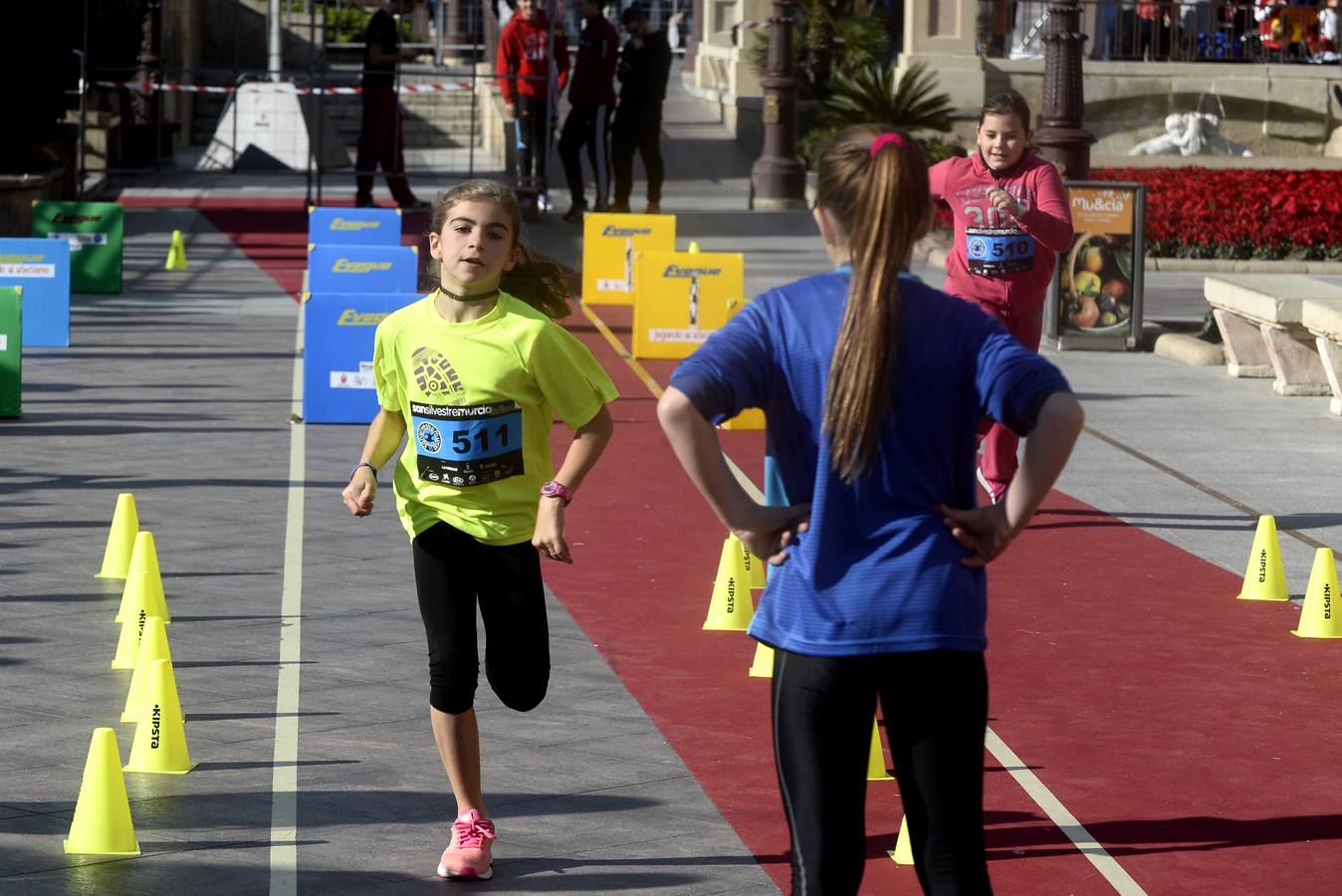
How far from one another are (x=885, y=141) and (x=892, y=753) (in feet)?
3.58

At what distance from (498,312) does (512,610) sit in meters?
0.75

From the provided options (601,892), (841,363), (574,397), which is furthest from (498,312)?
(841,363)

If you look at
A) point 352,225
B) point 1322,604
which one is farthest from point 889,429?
point 352,225

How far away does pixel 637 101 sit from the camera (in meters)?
25.1

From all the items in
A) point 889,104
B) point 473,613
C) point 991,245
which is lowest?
point 473,613

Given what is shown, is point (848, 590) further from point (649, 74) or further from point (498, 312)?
point (649, 74)

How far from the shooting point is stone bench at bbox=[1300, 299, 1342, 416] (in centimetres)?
1391

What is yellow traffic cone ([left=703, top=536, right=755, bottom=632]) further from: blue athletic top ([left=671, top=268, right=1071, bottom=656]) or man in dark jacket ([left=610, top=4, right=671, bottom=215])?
man in dark jacket ([left=610, top=4, right=671, bottom=215])

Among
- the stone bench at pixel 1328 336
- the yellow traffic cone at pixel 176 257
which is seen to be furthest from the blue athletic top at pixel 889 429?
the yellow traffic cone at pixel 176 257

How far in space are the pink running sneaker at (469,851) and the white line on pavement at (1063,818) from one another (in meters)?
1.60

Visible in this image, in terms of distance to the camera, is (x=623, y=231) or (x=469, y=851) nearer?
(x=469, y=851)

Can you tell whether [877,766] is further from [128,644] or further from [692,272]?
[692,272]

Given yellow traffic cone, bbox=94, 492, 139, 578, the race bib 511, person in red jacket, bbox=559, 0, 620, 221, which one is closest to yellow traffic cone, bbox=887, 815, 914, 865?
the race bib 511

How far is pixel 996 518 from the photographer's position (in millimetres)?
3939
